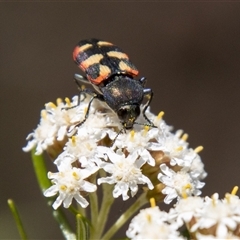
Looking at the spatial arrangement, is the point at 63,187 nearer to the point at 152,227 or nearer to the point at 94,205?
the point at 94,205

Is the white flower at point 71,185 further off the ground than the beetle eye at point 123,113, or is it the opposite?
the beetle eye at point 123,113

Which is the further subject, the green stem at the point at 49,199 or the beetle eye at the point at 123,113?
the green stem at the point at 49,199

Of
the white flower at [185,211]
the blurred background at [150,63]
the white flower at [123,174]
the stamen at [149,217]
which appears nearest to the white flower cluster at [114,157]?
the white flower at [123,174]

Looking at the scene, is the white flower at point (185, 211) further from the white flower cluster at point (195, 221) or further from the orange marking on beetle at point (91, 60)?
the orange marking on beetle at point (91, 60)

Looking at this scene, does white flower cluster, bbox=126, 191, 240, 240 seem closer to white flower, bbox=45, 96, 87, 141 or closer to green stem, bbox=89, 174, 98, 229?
green stem, bbox=89, 174, 98, 229

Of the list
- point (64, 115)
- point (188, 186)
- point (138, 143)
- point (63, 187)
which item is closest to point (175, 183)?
point (188, 186)

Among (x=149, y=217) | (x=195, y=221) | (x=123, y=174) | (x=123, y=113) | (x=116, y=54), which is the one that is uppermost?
(x=116, y=54)

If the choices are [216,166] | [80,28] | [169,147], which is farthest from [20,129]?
[169,147]
